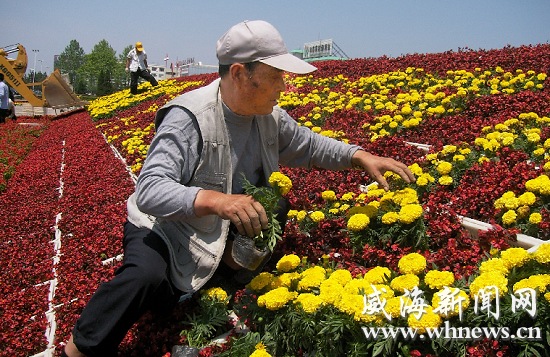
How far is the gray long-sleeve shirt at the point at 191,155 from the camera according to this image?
2043 millimetres

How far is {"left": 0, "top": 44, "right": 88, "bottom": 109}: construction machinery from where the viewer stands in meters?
16.6

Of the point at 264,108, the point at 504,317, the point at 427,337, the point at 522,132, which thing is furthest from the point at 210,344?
the point at 522,132

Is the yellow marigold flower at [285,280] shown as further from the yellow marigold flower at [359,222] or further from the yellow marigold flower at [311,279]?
the yellow marigold flower at [359,222]

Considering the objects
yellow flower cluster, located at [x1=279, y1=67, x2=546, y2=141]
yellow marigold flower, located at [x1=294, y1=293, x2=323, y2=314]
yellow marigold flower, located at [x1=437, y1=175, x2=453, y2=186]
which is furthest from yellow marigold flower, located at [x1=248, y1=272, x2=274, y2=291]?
yellow flower cluster, located at [x1=279, y1=67, x2=546, y2=141]

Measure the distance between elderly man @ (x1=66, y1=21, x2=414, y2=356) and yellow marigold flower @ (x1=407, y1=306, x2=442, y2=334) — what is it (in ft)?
2.33

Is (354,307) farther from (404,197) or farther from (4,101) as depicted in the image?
(4,101)

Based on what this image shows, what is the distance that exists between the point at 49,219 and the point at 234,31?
152 inches

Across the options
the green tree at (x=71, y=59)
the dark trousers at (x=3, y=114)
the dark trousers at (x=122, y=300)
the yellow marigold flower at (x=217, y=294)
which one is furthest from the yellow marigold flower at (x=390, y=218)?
the green tree at (x=71, y=59)

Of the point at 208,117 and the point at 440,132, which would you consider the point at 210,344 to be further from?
the point at 440,132

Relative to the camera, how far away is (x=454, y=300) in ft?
5.91

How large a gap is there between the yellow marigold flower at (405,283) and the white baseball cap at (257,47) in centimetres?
106

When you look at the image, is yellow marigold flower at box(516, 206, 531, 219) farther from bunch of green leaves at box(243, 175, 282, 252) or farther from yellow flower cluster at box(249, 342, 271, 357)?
yellow flower cluster at box(249, 342, 271, 357)

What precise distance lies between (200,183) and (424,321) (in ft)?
4.19

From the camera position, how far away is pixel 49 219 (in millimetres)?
5066
